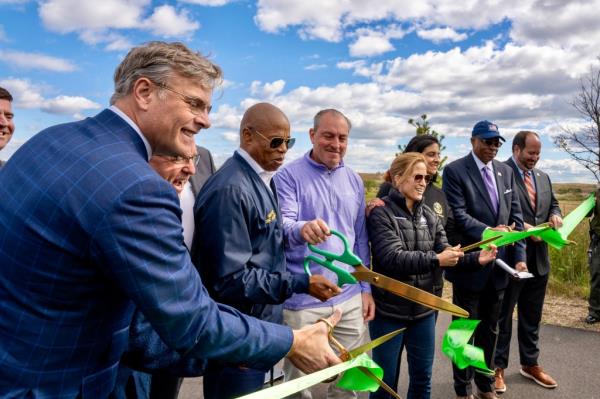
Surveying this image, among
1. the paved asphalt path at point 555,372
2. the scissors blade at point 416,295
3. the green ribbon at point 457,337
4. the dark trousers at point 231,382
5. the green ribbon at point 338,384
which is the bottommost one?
the paved asphalt path at point 555,372

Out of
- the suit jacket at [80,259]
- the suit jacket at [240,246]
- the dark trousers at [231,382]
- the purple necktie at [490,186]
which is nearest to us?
the suit jacket at [80,259]

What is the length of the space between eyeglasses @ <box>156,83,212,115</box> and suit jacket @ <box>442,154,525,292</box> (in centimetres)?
310

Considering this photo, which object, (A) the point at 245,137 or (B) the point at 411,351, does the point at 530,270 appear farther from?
(A) the point at 245,137

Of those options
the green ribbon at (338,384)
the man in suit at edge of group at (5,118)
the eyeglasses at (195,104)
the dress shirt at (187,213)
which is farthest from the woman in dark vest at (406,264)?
the man in suit at edge of group at (5,118)

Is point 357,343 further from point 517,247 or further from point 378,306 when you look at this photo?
point 517,247

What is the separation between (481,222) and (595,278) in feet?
11.0

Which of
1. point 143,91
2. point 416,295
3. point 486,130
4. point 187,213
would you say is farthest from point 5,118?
point 486,130

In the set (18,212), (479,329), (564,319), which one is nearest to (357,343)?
(479,329)

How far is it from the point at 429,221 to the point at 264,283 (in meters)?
1.71

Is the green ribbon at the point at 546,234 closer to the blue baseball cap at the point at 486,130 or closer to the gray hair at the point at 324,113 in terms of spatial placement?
the blue baseball cap at the point at 486,130

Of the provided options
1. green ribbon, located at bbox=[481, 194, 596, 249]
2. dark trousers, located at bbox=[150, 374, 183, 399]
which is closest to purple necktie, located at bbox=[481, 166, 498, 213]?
green ribbon, located at bbox=[481, 194, 596, 249]

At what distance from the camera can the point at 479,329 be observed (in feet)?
14.1

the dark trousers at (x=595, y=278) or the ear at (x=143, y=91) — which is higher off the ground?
the ear at (x=143, y=91)

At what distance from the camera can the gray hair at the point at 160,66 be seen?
158 cm
